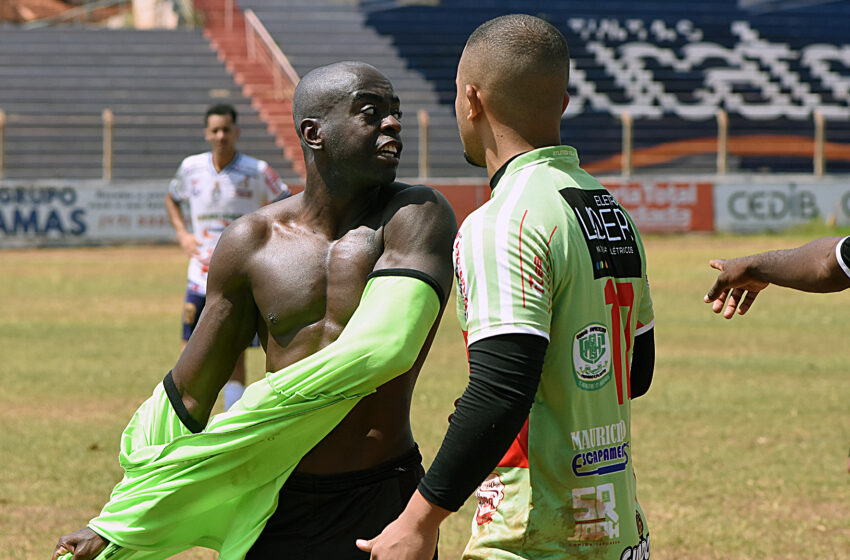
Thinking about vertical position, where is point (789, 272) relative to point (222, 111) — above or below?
above

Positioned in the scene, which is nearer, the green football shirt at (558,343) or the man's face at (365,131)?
the green football shirt at (558,343)

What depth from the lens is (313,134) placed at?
10.4ft

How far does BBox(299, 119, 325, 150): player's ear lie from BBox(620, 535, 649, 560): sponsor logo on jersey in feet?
4.29

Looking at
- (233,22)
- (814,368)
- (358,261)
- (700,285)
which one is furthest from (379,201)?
(233,22)

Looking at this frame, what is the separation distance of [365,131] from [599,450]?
1.07 m

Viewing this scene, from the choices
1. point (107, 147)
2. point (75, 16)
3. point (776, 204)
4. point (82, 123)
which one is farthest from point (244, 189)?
point (75, 16)

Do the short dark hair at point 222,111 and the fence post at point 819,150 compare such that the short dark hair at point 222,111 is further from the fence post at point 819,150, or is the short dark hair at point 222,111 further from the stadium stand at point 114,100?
the fence post at point 819,150

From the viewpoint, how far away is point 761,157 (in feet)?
109

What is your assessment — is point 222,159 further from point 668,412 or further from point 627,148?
point 627,148

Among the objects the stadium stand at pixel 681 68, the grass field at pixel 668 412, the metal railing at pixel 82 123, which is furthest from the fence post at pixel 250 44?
the grass field at pixel 668 412

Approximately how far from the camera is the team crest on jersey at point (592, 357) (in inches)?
100

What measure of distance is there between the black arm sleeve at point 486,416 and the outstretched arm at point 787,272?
1008mm

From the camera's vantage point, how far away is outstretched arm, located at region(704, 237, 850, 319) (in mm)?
2998

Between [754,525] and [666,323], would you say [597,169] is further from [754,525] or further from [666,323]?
[754,525]
